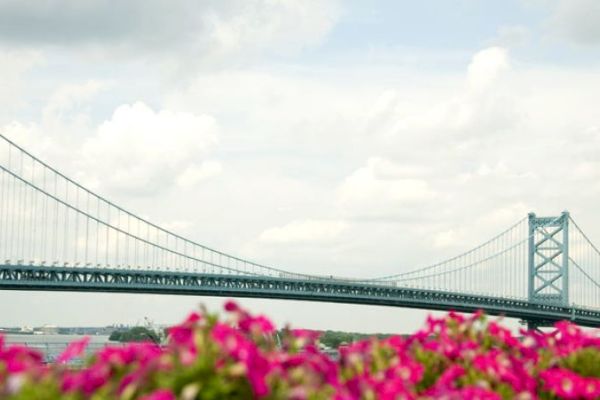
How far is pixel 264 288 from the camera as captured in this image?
8788 cm

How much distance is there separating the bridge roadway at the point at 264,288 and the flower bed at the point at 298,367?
2791 inches

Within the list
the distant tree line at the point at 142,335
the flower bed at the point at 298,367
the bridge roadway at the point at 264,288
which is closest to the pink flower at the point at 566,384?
the flower bed at the point at 298,367

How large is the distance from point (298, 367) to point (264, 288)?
82.8 metres

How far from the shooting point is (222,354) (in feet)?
16.1

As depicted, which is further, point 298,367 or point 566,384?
point 566,384

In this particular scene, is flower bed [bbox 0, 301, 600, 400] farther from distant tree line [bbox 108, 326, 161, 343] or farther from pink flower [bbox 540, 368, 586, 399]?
distant tree line [bbox 108, 326, 161, 343]

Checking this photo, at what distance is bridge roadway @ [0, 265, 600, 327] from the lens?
78125 millimetres

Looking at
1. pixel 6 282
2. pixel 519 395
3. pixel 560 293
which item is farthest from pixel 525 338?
pixel 560 293

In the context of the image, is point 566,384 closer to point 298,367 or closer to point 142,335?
point 298,367

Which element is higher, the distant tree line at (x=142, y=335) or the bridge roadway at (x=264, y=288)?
the bridge roadway at (x=264, y=288)

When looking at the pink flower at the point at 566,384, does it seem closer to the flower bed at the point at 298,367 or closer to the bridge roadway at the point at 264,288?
the flower bed at the point at 298,367

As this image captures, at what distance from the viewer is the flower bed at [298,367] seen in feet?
15.7

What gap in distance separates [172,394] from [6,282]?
241ft

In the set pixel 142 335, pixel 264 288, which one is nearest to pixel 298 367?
pixel 142 335
